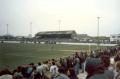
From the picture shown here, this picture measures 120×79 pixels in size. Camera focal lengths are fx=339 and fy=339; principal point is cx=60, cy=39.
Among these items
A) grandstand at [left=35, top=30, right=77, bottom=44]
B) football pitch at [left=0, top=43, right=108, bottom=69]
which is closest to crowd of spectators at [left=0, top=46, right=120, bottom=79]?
football pitch at [left=0, top=43, right=108, bottom=69]

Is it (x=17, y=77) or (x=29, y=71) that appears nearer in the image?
(x=17, y=77)

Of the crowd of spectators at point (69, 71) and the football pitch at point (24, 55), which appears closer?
the crowd of spectators at point (69, 71)

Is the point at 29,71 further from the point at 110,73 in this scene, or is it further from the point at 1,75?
the point at 110,73

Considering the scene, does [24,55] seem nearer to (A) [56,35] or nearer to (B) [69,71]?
(B) [69,71]

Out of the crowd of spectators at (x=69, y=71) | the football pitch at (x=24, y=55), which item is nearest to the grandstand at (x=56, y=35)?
the football pitch at (x=24, y=55)

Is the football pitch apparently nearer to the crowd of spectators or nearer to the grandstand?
the crowd of spectators

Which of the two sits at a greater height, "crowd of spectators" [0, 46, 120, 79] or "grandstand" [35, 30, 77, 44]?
"grandstand" [35, 30, 77, 44]

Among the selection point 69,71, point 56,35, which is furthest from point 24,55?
point 56,35

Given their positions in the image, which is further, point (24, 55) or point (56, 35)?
point (56, 35)

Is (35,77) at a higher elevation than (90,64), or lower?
lower

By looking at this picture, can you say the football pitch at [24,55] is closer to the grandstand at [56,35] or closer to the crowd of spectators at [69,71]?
the crowd of spectators at [69,71]

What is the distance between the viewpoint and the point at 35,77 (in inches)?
341

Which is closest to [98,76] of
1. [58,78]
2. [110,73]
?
[58,78]

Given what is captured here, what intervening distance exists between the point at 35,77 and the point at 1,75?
1.65m
